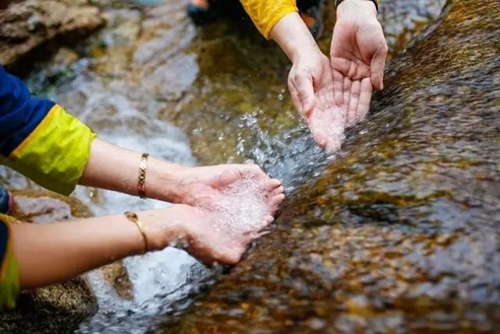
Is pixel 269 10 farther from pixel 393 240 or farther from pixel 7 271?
pixel 7 271

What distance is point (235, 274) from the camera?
5.76 ft

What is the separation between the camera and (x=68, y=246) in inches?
65.3

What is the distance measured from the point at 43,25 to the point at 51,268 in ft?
9.88

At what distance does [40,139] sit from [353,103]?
1.43 meters

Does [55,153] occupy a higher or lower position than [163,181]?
higher

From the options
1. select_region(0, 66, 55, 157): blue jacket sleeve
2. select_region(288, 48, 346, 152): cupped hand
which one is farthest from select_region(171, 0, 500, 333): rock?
select_region(0, 66, 55, 157): blue jacket sleeve

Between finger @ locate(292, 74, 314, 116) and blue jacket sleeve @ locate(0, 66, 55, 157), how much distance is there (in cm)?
111

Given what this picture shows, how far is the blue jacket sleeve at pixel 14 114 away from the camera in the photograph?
1895 millimetres

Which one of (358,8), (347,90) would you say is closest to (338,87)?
(347,90)

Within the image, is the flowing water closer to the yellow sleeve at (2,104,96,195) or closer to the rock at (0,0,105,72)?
the rock at (0,0,105,72)

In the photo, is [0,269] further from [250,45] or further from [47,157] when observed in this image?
[250,45]

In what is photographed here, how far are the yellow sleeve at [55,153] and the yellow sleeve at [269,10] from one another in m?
1.29

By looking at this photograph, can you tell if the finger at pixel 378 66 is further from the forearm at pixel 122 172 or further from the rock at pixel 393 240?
the forearm at pixel 122 172

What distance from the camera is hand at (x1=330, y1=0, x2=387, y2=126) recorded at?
2480 mm
